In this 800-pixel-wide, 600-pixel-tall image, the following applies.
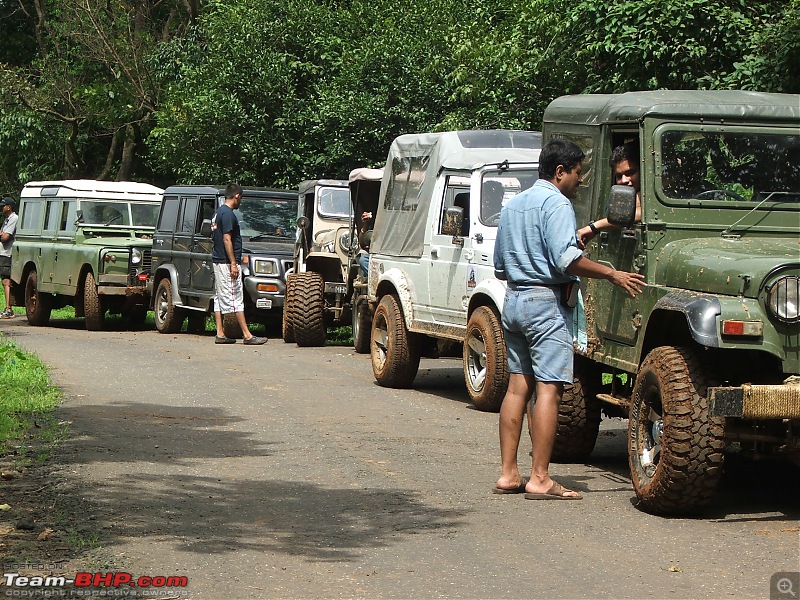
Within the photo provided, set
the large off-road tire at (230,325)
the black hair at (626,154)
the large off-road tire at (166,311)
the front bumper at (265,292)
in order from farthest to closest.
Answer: the large off-road tire at (166,311), the front bumper at (265,292), the large off-road tire at (230,325), the black hair at (626,154)

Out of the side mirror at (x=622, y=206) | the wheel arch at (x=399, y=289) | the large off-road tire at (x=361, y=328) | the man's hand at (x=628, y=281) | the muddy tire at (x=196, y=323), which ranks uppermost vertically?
the side mirror at (x=622, y=206)

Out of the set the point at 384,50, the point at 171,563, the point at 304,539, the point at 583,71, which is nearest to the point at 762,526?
the point at 304,539

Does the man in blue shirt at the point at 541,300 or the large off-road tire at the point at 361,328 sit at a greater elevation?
the man in blue shirt at the point at 541,300

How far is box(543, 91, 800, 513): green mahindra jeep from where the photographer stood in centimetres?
702

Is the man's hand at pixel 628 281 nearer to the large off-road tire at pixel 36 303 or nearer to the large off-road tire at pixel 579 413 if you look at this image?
the large off-road tire at pixel 579 413

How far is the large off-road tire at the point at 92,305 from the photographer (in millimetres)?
21688

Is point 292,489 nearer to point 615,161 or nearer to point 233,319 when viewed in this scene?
point 615,161

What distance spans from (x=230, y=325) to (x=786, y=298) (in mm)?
13190

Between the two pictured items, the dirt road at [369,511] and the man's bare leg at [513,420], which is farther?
the man's bare leg at [513,420]

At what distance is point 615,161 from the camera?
340 inches

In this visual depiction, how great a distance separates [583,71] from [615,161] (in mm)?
9765

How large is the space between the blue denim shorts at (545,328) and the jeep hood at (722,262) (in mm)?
657

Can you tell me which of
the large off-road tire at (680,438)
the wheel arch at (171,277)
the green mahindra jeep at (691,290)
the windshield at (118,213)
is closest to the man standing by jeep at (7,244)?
the windshield at (118,213)

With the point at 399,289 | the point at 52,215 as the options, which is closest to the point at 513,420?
the point at 399,289
